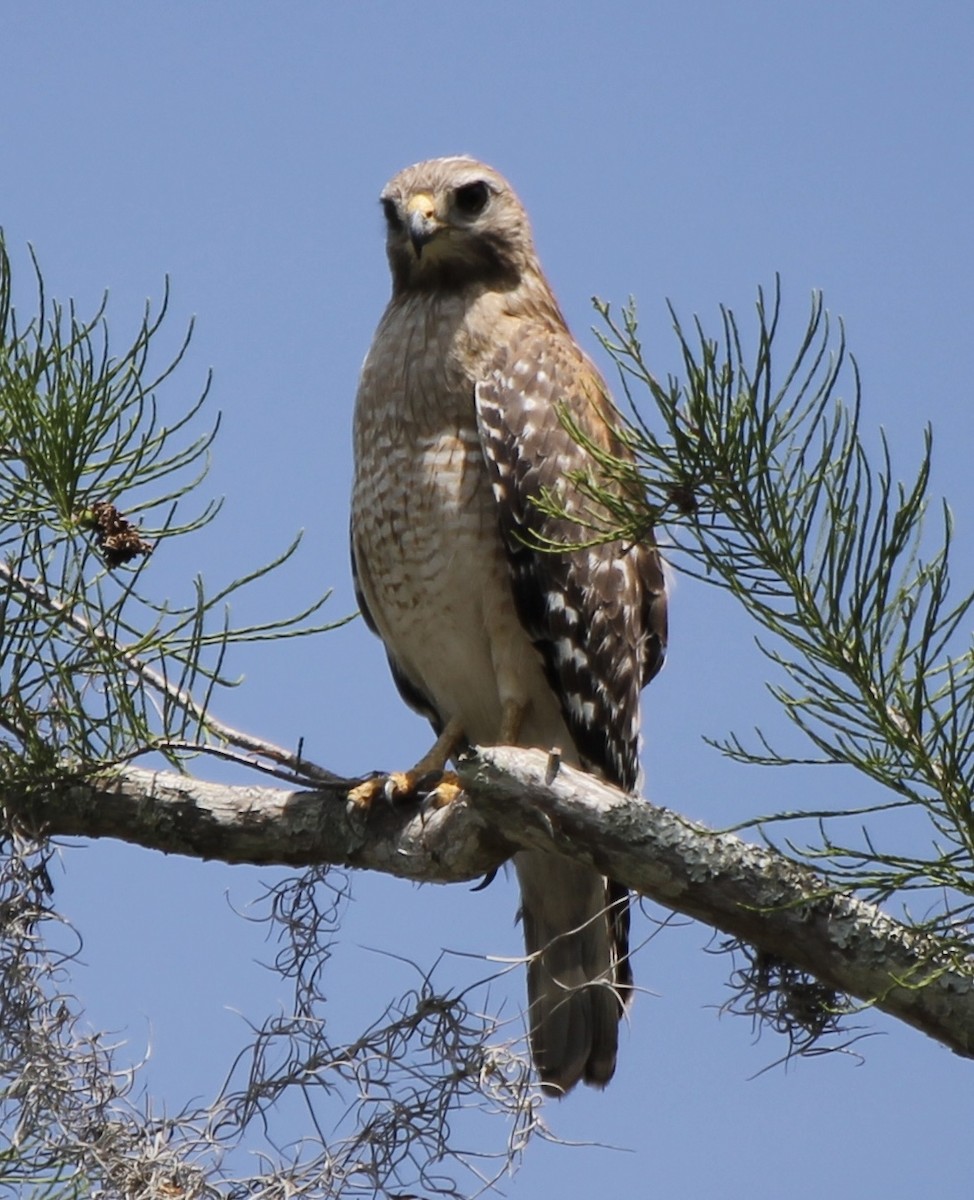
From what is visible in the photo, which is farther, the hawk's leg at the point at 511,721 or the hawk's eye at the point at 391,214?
the hawk's eye at the point at 391,214

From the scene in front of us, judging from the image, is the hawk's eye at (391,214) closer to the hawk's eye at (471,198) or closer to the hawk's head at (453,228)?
the hawk's head at (453,228)

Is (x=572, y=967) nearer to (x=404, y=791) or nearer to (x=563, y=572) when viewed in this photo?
(x=404, y=791)

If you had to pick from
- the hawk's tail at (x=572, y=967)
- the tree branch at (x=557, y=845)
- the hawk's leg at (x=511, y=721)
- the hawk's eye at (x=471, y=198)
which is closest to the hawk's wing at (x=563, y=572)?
the hawk's leg at (x=511, y=721)

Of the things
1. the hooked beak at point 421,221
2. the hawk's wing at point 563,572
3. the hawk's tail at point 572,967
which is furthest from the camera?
the hooked beak at point 421,221

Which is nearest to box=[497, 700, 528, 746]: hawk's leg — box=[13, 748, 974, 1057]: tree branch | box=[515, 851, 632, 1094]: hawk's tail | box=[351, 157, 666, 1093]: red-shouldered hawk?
box=[351, 157, 666, 1093]: red-shouldered hawk

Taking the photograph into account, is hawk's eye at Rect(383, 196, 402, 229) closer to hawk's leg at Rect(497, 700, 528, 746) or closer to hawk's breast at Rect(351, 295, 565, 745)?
hawk's breast at Rect(351, 295, 565, 745)

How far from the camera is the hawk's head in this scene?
4.75m

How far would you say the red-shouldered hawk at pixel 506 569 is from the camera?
14.0 feet

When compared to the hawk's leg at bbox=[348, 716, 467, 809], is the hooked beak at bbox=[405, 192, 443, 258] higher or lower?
higher

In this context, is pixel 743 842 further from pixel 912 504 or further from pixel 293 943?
pixel 293 943

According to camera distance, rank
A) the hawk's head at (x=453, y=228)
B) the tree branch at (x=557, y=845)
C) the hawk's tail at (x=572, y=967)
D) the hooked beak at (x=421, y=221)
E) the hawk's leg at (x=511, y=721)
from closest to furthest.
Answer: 1. the tree branch at (x=557, y=845)
2. the hawk's tail at (x=572, y=967)
3. the hawk's leg at (x=511, y=721)
4. the hooked beak at (x=421, y=221)
5. the hawk's head at (x=453, y=228)

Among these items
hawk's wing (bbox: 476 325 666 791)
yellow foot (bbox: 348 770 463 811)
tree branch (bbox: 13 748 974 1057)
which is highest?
hawk's wing (bbox: 476 325 666 791)

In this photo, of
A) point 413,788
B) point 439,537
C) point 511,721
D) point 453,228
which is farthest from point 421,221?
point 413,788

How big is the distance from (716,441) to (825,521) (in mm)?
210
